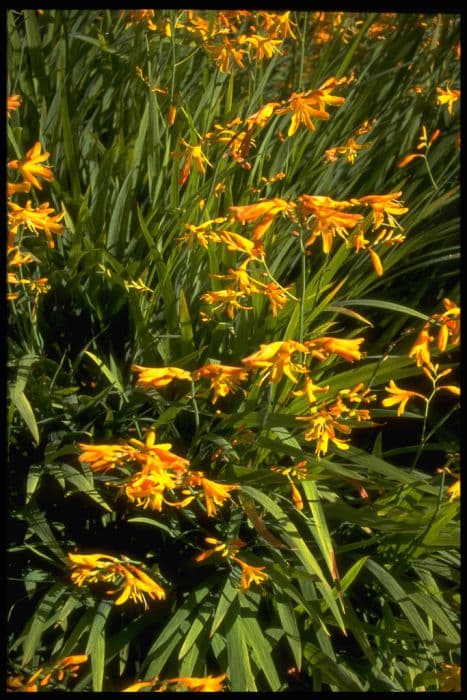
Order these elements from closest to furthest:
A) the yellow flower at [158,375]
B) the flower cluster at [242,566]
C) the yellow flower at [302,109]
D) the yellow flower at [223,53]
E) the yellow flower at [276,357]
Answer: the yellow flower at [276,357] < the yellow flower at [158,375] < the flower cluster at [242,566] < the yellow flower at [302,109] < the yellow flower at [223,53]

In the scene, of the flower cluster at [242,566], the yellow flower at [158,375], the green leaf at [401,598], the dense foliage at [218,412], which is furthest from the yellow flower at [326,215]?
the green leaf at [401,598]

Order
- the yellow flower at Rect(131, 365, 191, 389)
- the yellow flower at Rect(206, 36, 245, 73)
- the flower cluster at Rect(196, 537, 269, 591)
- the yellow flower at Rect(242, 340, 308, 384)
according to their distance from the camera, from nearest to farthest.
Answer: the yellow flower at Rect(242, 340, 308, 384) < the yellow flower at Rect(131, 365, 191, 389) < the flower cluster at Rect(196, 537, 269, 591) < the yellow flower at Rect(206, 36, 245, 73)

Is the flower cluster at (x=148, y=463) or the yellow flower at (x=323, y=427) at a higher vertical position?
the yellow flower at (x=323, y=427)

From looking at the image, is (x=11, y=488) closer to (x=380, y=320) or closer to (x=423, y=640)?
(x=423, y=640)

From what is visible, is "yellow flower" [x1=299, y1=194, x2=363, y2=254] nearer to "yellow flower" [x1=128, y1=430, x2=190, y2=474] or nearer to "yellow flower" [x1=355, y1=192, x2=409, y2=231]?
"yellow flower" [x1=355, y1=192, x2=409, y2=231]

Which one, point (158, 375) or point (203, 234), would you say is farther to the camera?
point (203, 234)

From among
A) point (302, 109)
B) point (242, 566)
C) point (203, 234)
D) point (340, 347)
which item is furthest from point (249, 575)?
point (302, 109)

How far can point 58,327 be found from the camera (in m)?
2.35

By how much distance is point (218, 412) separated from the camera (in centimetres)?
180

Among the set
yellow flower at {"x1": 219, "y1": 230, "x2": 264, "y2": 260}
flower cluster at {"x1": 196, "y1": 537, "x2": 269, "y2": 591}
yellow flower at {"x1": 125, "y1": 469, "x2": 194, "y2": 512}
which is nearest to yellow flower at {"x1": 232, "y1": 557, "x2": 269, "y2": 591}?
flower cluster at {"x1": 196, "y1": 537, "x2": 269, "y2": 591}

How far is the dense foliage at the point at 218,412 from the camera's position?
5.51 feet

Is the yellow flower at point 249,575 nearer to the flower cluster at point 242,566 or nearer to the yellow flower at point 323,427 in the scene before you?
the flower cluster at point 242,566

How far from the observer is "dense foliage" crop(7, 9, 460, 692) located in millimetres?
1680

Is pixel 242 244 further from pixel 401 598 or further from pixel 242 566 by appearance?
pixel 401 598
